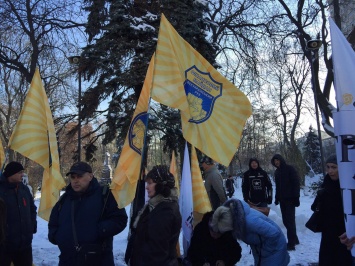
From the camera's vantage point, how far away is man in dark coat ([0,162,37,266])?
4.61 metres

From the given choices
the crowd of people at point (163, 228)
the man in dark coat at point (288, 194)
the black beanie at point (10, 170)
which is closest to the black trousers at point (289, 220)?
the man in dark coat at point (288, 194)

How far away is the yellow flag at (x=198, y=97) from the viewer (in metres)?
4.04

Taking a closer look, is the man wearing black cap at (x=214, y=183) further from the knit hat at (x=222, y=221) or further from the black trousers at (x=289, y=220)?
the knit hat at (x=222, y=221)

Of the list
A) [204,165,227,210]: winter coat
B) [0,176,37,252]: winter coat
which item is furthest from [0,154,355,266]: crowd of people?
[204,165,227,210]: winter coat

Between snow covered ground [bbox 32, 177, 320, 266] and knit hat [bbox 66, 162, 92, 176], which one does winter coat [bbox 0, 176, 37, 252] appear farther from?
snow covered ground [bbox 32, 177, 320, 266]

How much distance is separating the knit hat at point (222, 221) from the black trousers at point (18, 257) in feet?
8.45

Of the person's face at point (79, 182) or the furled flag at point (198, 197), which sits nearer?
the person's face at point (79, 182)

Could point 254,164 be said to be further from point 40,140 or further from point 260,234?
point 40,140

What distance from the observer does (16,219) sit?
472cm

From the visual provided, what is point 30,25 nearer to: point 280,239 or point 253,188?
point 253,188

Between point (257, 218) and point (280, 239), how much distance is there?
0.33m

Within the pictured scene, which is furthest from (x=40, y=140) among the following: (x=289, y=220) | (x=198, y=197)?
(x=289, y=220)

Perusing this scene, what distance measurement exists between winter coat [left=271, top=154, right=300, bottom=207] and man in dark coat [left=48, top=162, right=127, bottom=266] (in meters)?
4.62

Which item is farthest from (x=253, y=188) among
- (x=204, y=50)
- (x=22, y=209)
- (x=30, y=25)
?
(x=30, y=25)
